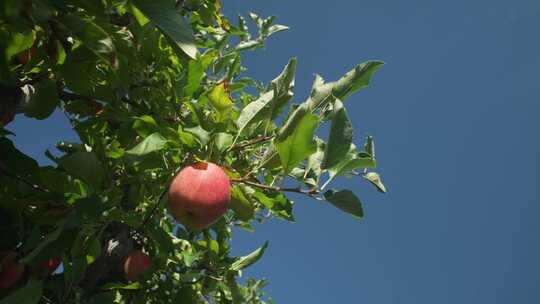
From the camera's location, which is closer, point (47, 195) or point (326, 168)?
point (326, 168)

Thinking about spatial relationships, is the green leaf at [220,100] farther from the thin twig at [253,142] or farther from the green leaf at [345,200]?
the green leaf at [345,200]

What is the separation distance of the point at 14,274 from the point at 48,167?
43 cm

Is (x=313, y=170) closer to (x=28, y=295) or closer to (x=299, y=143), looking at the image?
(x=299, y=143)

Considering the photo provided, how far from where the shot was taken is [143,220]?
190 centimetres

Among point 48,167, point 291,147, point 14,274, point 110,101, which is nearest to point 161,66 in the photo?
point 110,101

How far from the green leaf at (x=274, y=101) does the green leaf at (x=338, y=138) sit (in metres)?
0.27

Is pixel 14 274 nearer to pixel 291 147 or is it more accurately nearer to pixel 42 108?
pixel 42 108

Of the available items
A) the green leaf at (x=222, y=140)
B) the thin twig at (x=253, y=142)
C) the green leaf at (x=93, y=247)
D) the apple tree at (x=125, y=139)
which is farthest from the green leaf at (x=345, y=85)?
the green leaf at (x=93, y=247)

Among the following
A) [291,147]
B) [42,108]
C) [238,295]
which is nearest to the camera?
[291,147]

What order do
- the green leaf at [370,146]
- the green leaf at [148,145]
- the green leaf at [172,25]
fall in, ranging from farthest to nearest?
the green leaf at [370,146]
the green leaf at [148,145]
the green leaf at [172,25]

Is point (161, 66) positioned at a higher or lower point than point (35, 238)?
higher

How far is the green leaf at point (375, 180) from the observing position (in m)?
1.65

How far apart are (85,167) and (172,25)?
0.62 m

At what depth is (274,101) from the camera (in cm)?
150
